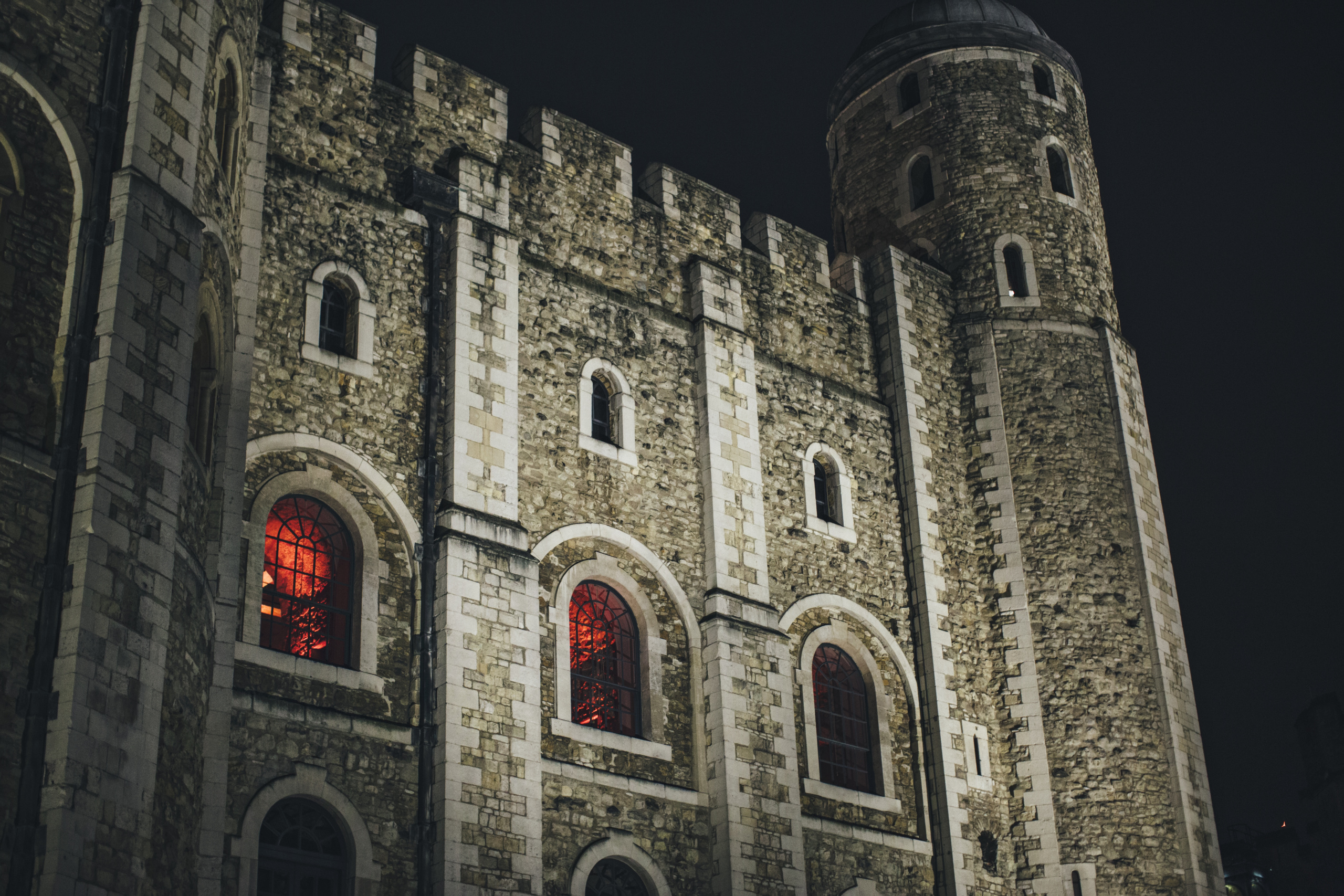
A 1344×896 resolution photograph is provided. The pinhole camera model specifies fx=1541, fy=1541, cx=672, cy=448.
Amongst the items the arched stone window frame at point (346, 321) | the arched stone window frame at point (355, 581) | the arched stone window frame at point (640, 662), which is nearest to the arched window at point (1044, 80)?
the arched stone window frame at point (640, 662)

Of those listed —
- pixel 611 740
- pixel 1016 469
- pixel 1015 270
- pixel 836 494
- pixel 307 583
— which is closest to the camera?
pixel 307 583

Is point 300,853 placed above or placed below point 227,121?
below

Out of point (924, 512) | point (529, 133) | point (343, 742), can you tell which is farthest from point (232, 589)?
point (924, 512)

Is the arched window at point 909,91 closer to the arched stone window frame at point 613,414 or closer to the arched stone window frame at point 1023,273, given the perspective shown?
the arched stone window frame at point 1023,273

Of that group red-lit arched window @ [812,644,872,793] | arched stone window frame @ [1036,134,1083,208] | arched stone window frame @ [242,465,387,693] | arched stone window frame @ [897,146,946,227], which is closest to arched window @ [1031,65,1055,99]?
arched stone window frame @ [1036,134,1083,208]

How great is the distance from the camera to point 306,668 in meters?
14.0

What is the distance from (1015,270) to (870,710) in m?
7.50

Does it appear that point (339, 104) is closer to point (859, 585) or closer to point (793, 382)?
point (793, 382)

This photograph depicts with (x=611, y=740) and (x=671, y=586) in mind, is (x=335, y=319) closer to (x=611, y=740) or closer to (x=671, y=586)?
(x=671, y=586)

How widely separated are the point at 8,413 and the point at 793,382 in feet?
38.3

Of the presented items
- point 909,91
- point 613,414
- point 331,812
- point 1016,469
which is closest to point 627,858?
point 331,812

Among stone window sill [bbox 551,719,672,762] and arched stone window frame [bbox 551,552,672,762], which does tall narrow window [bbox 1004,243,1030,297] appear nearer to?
arched stone window frame [bbox 551,552,672,762]

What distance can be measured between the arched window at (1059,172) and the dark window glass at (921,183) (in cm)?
180

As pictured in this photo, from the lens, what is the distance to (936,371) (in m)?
22.0
